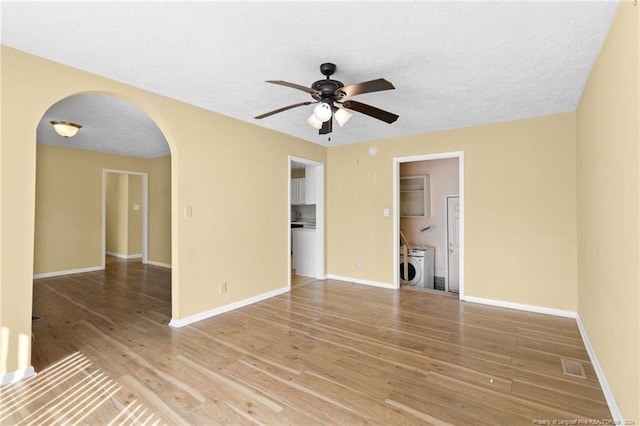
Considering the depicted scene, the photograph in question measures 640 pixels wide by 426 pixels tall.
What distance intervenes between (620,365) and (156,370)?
311cm

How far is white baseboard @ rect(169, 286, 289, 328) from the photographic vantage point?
326cm

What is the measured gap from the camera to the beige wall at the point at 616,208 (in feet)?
4.94

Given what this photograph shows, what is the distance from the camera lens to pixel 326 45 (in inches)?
83.2

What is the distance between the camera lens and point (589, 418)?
5.96 feet

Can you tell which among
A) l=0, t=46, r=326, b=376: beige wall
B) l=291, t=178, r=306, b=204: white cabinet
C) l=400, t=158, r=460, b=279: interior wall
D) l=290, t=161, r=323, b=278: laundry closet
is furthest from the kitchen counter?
l=400, t=158, r=460, b=279: interior wall

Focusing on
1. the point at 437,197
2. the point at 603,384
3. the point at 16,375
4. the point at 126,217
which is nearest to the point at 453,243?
the point at 437,197

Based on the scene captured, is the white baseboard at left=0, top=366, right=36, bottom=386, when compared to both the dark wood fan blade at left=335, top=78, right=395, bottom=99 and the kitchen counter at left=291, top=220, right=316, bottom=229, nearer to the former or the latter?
the dark wood fan blade at left=335, top=78, right=395, bottom=99

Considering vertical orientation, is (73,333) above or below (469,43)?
below

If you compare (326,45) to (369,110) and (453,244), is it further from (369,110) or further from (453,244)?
(453,244)

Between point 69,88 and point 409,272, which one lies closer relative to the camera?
point 69,88

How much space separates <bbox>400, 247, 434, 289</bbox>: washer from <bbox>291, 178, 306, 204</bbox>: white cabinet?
2209 millimetres

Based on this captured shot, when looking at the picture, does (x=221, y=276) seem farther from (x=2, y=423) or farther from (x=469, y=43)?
(x=469, y=43)

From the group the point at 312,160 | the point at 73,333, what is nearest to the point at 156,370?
the point at 73,333

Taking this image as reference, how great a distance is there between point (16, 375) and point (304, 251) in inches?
157
